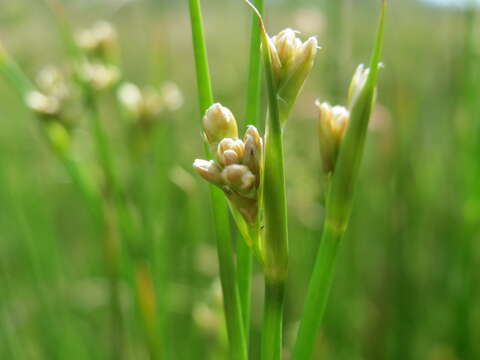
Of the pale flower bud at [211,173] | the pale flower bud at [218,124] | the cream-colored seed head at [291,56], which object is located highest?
the cream-colored seed head at [291,56]

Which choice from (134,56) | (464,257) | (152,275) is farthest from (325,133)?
(134,56)

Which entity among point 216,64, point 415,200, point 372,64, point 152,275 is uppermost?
point 372,64

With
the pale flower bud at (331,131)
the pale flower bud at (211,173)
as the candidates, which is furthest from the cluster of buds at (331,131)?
the pale flower bud at (211,173)

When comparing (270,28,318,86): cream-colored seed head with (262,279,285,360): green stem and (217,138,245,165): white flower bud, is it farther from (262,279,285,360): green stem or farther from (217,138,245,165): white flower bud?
(262,279,285,360): green stem

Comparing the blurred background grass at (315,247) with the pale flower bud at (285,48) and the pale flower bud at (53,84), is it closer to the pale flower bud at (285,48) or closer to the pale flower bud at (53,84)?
the pale flower bud at (53,84)

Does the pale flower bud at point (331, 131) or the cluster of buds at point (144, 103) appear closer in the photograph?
the pale flower bud at point (331, 131)

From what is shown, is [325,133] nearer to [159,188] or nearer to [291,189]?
[159,188]

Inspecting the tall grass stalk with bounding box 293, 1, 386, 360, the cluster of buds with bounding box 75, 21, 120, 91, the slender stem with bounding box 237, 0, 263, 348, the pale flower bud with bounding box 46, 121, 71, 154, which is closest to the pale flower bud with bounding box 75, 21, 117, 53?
the cluster of buds with bounding box 75, 21, 120, 91
